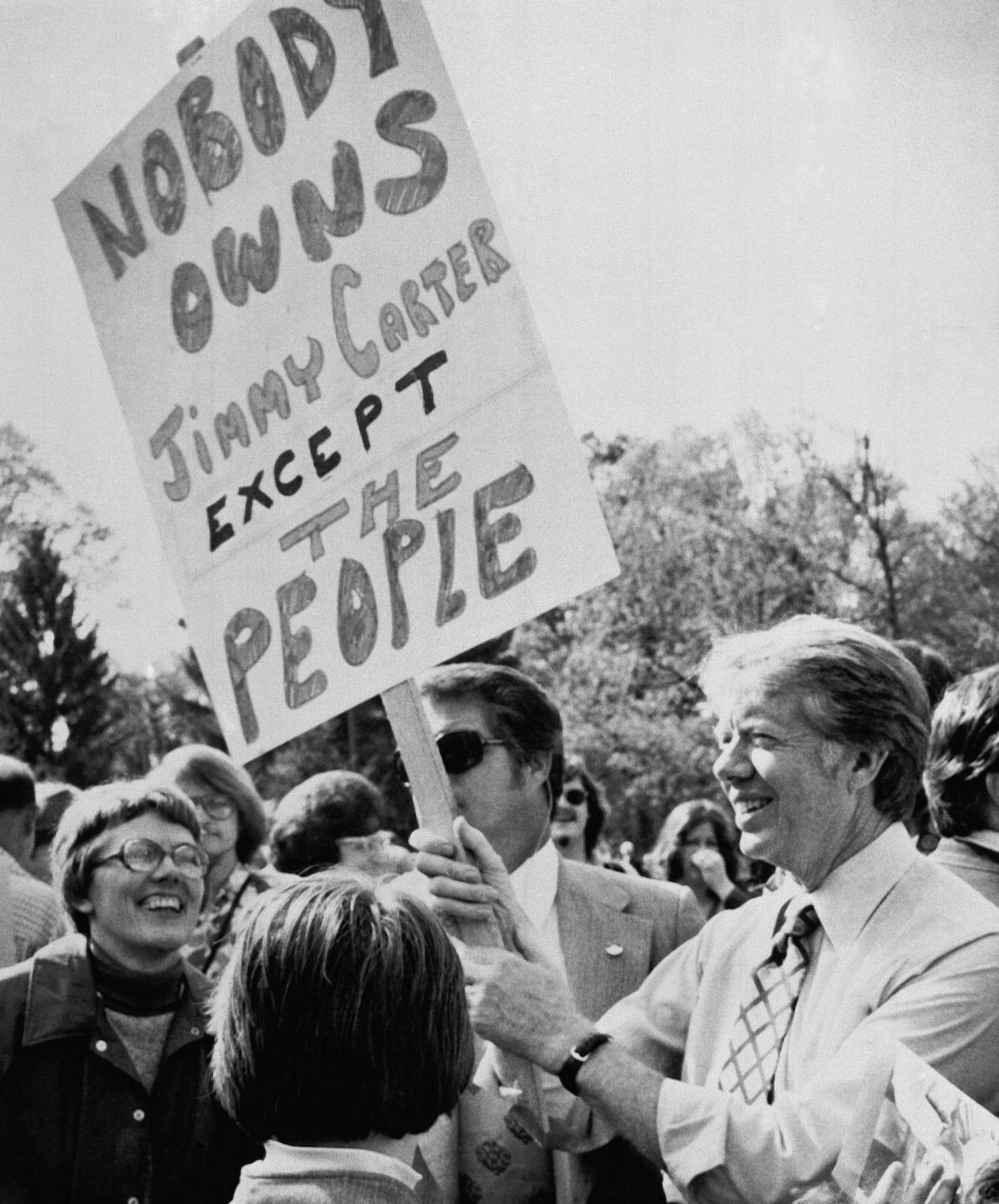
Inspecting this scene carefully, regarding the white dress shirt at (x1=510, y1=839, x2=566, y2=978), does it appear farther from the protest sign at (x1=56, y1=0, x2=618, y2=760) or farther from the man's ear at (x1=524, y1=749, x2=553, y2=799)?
the protest sign at (x1=56, y1=0, x2=618, y2=760)

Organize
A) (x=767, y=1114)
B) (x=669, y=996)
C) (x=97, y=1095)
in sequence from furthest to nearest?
(x=97, y=1095)
(x=669, y=996)
(x=767, y=1114)

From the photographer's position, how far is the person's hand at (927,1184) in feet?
6.70

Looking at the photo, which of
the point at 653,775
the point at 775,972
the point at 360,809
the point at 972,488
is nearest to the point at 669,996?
the point at 775,972

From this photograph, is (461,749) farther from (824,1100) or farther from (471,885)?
(824,1100)

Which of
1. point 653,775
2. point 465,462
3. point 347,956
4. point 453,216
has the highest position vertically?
point 453,216

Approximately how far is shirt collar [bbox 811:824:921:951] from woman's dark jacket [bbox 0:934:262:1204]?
54.5 inches

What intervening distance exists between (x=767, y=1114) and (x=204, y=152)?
2.04 metres

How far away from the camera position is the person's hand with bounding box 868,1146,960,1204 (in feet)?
6.70

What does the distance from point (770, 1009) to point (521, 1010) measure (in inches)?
17.4

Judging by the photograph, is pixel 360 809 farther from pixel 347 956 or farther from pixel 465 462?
pixel 347 956

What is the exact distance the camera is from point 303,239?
319cm

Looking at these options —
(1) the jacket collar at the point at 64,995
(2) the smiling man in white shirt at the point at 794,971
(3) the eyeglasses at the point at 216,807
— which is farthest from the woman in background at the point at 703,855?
(2) the smiling man in white shirt at the point at 794,971

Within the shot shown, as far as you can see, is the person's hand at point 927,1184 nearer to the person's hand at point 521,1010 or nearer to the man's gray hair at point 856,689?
the person's hand at point 521,1010

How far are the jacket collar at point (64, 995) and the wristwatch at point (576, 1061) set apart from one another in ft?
3.91
